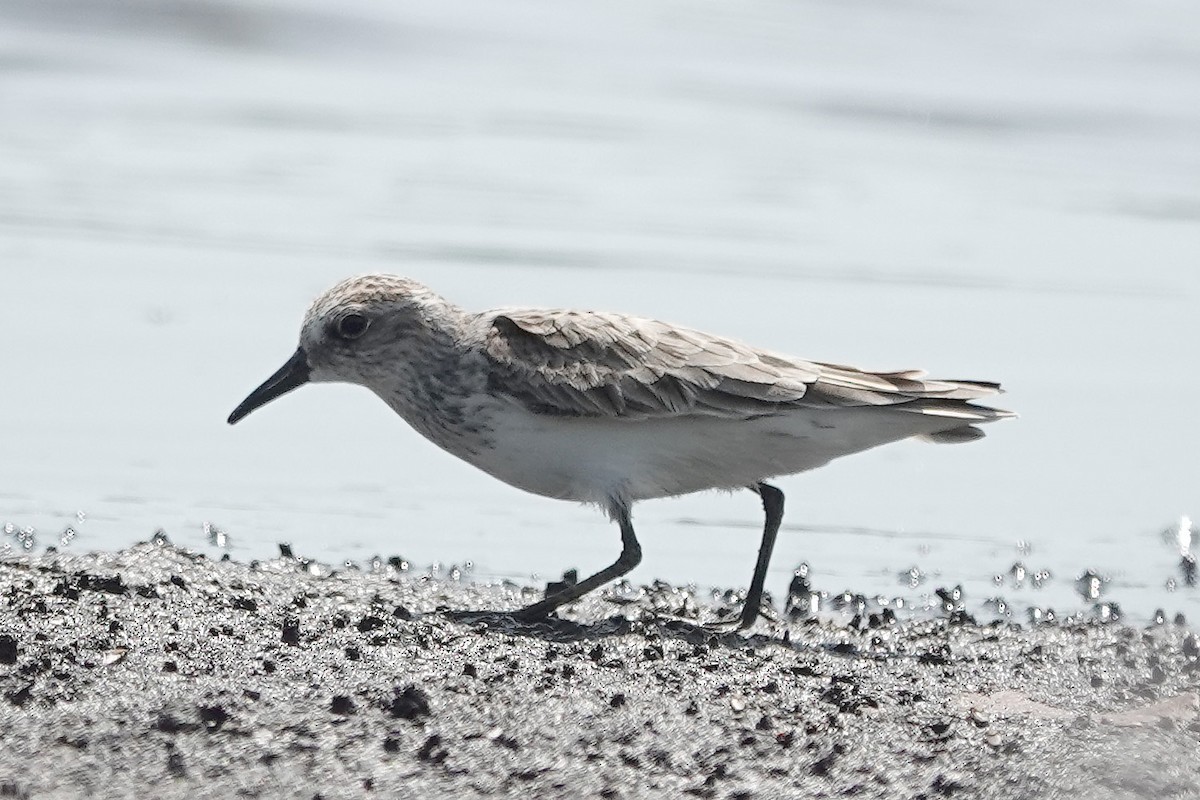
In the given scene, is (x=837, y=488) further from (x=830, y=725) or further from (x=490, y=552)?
(x=830, y=725)

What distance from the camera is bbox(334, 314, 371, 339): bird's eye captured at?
21.3ft

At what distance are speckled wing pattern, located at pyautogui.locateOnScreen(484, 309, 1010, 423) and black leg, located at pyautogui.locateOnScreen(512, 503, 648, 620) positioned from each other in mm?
359

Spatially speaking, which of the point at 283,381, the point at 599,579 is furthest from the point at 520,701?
the point at 283,381

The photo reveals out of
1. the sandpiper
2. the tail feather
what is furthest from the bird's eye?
the tail feather

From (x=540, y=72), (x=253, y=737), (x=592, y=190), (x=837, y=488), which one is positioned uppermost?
(x=540, y=72)

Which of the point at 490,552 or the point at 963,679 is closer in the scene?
the point at 963,679

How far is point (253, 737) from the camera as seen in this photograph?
457 cm

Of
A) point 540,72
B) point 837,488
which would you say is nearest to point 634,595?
point 837,488

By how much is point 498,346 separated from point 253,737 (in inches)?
80.9

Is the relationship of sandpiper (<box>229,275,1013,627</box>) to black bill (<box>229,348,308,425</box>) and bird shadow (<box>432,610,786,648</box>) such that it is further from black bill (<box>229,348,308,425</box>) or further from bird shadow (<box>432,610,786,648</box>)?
black bill (<box>229,348,308,425</box>)

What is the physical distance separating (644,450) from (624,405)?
156mm

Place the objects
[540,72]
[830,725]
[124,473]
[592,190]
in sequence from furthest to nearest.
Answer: [540,72] < [592,190] < [124,473] < [830,725]

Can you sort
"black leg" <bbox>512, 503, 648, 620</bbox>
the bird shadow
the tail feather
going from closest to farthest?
the bird shadow, "black leg" <bbox>512, 503, 648, 620</bbox>, the tail feather

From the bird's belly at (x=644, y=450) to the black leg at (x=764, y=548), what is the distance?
289 millimetres
